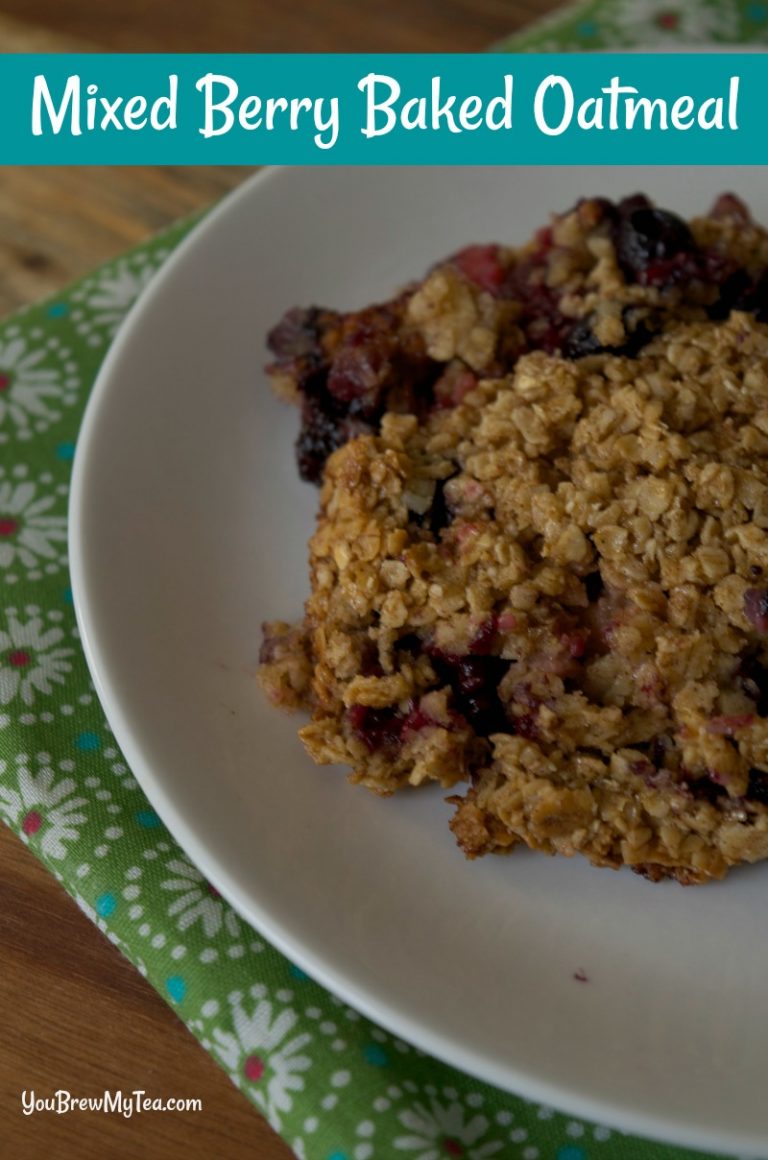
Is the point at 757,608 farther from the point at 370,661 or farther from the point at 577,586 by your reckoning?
the point at 370,661

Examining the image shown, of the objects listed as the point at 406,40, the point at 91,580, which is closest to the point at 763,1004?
the point at 91,580

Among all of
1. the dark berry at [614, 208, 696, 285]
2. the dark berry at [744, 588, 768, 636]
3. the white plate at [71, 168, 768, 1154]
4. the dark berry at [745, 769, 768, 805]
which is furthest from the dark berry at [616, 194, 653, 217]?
the dark berry at [745, 769, 768, 805]

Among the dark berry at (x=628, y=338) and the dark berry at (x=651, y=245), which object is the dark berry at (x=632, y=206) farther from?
the dark berry at (x=628, y=338)

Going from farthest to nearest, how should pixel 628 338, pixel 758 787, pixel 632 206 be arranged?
pixel 632 206
pixel 628 338
pixel 758 787

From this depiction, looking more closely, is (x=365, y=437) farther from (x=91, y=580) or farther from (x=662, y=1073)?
(x=662, y=1073)

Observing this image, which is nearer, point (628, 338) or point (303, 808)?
point (303, 808)

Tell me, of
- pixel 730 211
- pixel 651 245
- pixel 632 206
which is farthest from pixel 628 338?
pixel 730 211

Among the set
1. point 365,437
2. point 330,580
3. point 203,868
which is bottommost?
point 203,868
